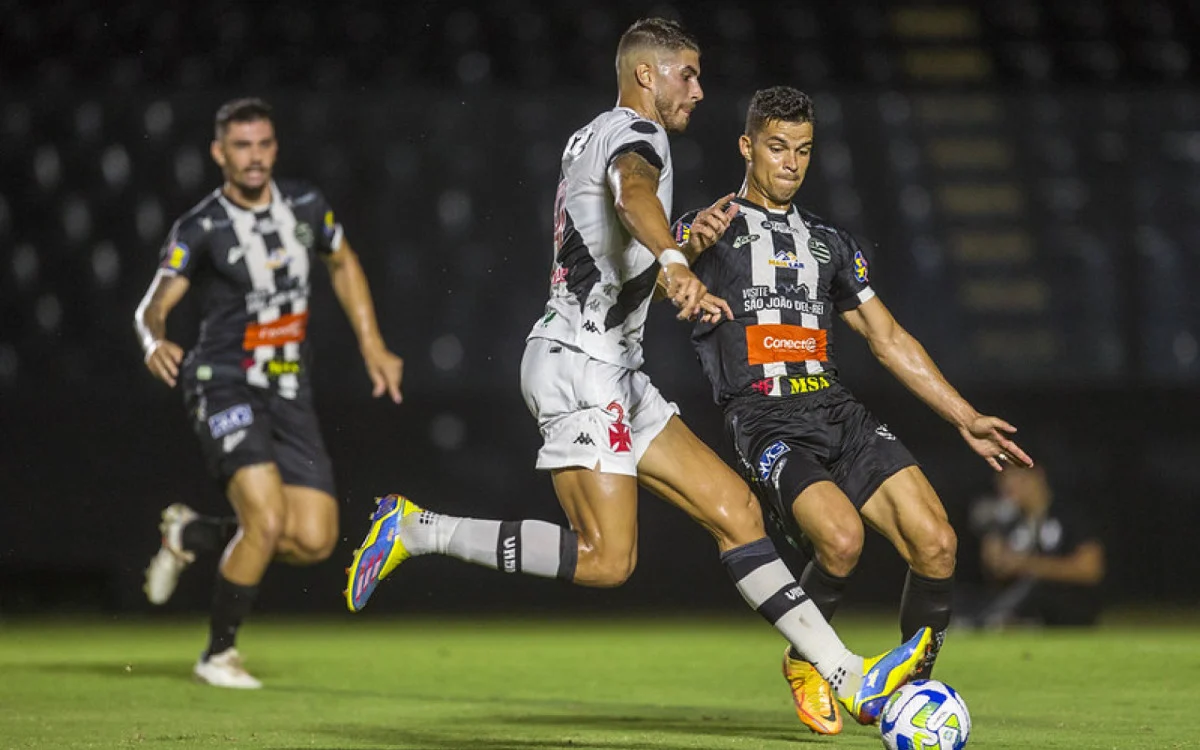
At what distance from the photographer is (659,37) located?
5.55m

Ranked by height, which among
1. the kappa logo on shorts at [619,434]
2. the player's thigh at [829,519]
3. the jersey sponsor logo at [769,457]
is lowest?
the player's thigh at [829,519]

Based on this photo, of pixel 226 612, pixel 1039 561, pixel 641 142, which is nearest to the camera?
pixel 641 142

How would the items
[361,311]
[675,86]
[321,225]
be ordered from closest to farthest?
[675,86], [361,311], [321,225]

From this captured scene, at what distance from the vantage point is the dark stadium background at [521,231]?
13.2 meters

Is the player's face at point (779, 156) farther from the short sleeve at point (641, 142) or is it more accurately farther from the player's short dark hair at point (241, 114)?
the player's short dark hair at point (241, 114)

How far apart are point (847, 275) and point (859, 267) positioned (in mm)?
76

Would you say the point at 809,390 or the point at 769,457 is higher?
the point at 809,390

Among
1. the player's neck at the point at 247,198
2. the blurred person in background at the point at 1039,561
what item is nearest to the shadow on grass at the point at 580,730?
the player's neck at the point at 247,198

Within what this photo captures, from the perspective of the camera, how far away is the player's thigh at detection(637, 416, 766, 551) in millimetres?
5547

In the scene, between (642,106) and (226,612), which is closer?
(642,106)

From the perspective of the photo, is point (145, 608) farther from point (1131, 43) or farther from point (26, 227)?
point (1131, 43)

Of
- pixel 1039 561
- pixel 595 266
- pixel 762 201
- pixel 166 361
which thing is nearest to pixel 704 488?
pixel 595 266

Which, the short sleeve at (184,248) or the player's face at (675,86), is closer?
the player's face at (675,86)

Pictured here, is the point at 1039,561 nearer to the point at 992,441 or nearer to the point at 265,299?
the point at 265,299
